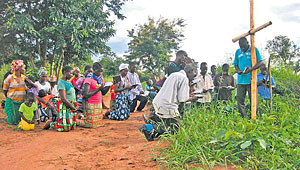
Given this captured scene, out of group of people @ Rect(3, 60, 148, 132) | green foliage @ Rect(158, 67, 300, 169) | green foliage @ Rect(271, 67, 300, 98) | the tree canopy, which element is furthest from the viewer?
the tree canopy

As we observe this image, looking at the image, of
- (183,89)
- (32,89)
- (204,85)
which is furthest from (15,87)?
(204,85)

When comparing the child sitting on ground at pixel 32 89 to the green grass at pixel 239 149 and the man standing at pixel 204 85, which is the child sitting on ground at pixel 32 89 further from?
the green grass at pixel 239 149

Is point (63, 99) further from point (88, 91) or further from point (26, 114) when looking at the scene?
point (26, 114)

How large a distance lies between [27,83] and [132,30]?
983 inches

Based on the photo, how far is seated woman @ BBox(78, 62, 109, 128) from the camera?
554 centimetres

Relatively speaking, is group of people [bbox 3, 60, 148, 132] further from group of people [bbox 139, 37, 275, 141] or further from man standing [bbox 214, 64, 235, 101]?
man standing [bbox 214, 64, 235, 101]

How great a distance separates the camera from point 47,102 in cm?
625

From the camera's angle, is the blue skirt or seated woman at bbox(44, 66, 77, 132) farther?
the blue skirt

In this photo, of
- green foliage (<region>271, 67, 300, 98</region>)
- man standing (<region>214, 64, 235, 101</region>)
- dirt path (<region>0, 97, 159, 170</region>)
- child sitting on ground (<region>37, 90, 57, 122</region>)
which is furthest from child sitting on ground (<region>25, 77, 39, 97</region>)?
green foliage (<region>271, 67, 300, 98</region>)

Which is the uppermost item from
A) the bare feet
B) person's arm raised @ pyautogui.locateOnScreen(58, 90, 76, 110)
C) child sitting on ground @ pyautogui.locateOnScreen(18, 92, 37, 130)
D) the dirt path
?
person's arm raised @ pyautogui.locateOnScreen(58, 90, 76, 110)

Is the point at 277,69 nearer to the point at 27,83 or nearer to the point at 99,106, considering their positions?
the point at 99,106

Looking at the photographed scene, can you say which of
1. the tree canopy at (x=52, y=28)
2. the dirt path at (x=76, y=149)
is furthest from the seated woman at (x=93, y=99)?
the tree canopy at (x=52, y=28)

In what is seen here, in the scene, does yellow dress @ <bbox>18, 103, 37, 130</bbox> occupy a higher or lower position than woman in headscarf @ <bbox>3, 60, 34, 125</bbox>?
lower

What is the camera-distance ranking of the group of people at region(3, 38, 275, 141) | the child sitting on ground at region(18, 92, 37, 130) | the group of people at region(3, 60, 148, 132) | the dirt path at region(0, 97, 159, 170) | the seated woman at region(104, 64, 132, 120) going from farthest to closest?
the seated woman at region(104, 64, 132, 120) → the child sitting on ground at region(18, 92, 37, 130) → the group of people at region(3, 60, 148, 132) → the group of people at region(3, 38, 275, 141) → the dirt path at region(0, 97, 159, 170)
